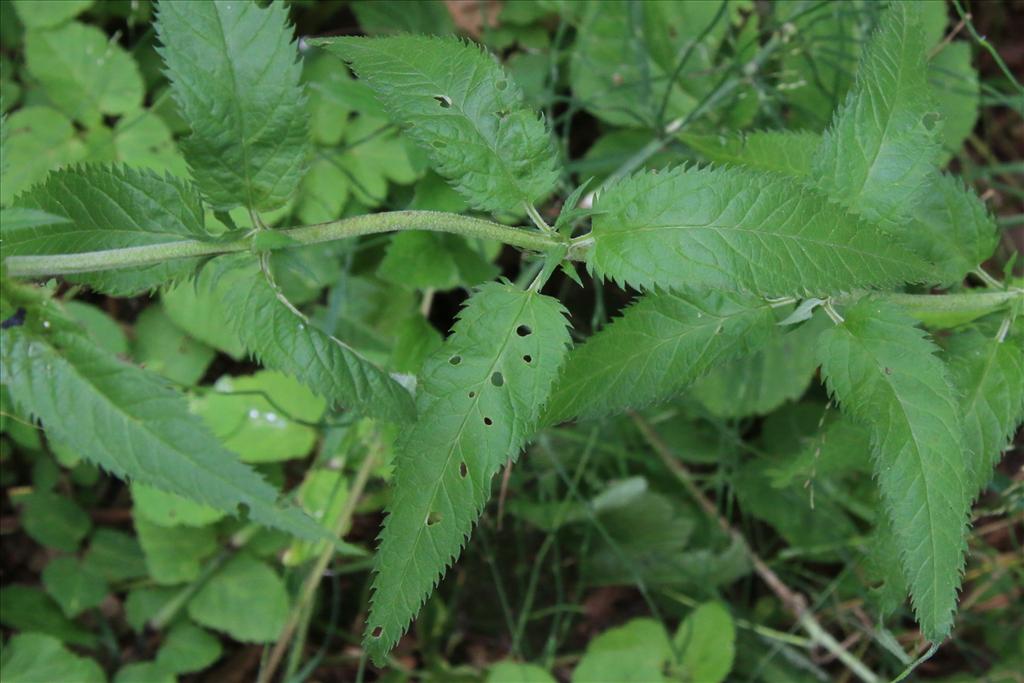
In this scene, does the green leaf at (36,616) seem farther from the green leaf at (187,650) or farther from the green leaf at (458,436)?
the green leaf at (458,436)

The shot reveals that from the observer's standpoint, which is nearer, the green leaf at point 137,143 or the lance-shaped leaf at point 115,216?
the lance-shaped leaf at point 115,216

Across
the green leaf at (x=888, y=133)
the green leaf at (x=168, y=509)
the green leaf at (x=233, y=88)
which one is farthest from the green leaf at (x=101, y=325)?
the green leaf at (x=888, y=133)

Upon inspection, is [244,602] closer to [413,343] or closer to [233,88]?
[413,343]

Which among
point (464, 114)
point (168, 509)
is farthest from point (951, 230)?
point (168, 509)

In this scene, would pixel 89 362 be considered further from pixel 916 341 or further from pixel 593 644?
pixel 593 644

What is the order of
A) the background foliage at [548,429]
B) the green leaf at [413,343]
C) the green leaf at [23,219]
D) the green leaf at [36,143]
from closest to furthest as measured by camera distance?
1. the green leaf at [23,219]
2. the background foliage at [548,429]
3. the green leaf at [413,343]
4. the green leaf at [36,143]

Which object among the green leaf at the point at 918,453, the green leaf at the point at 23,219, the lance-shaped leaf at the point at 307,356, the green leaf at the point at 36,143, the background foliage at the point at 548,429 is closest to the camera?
the green leaf at the point at 23,219
